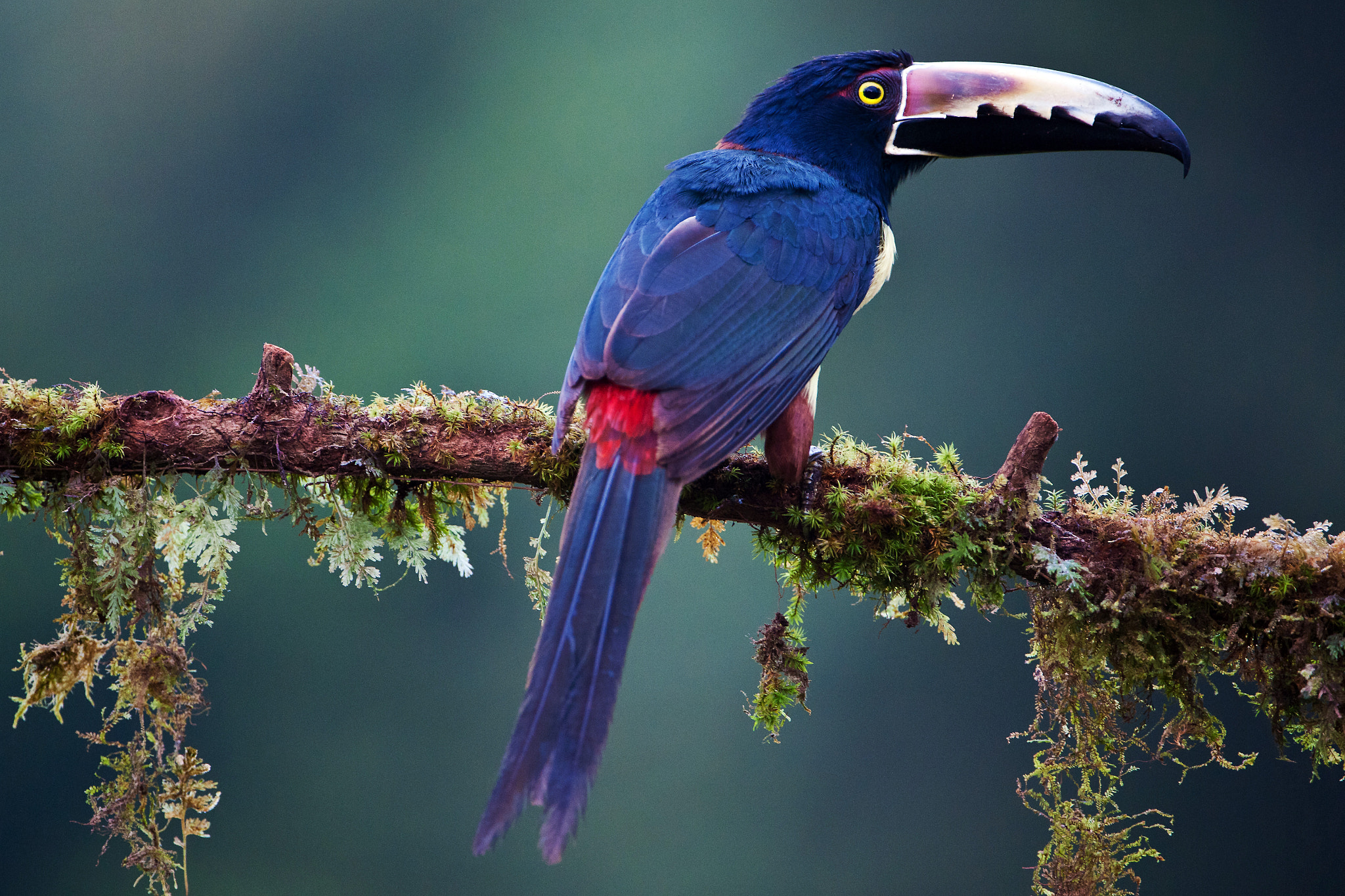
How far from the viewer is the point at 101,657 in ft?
6.34

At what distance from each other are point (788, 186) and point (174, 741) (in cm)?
164

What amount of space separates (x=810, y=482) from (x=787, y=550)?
0.49ft

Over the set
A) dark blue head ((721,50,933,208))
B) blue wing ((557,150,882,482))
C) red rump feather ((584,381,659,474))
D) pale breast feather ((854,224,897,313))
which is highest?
dark blue head ((721,50,933,208))

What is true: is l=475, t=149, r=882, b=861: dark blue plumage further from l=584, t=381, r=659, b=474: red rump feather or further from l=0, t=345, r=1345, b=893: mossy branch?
l=0, t=345, r=1345, b=893: mossy branch

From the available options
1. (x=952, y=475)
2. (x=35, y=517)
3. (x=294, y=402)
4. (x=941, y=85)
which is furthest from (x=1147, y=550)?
(x=35, y=517)

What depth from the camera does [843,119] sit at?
8.12 feet

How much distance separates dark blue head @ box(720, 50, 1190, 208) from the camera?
2383mm

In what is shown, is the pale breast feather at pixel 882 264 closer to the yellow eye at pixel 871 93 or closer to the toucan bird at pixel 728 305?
the toucan bird at pixel 728 305

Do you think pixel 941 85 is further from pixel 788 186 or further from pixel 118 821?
pixel 118 821

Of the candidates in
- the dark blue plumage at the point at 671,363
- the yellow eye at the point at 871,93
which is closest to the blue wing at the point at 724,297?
the dark blue plumage at the point at 671,363

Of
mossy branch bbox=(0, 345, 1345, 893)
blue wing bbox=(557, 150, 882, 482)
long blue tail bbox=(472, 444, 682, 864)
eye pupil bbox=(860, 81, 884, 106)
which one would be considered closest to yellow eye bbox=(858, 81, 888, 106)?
eye pupil bbox=(860, 81, 884, 106)

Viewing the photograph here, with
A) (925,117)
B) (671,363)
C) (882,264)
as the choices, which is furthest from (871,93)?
(671,363)

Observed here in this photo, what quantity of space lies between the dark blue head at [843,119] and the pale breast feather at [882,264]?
145 mm

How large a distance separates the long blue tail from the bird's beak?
1.35 meters
